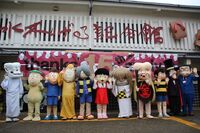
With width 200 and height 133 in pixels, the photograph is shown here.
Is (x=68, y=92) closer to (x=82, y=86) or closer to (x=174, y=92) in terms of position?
(x=82, y=86)

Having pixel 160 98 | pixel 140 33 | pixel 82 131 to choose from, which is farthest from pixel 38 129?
pixel 140 33

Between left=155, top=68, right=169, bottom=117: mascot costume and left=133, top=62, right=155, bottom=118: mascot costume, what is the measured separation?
288mm

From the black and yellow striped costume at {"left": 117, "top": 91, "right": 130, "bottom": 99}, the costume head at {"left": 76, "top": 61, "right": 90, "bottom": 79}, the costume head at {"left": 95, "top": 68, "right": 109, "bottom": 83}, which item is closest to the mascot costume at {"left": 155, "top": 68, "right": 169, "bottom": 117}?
the black and yellow striped costume at {"left": 117, "top": 91, "right": 130, "bottom": 99}

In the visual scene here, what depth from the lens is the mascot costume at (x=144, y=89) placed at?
6.58 metres

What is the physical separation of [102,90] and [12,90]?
2.69m

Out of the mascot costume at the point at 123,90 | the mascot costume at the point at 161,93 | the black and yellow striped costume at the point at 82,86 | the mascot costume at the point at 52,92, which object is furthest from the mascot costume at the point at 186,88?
the mascot costume at the point at 52,92

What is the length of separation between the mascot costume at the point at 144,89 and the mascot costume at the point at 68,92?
198 centimetres

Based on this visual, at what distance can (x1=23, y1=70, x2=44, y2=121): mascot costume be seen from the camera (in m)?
6.49

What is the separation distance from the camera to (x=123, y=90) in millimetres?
6719

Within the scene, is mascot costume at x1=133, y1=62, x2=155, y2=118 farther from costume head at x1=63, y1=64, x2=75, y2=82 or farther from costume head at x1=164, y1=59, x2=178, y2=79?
costume head at x1=63, y1=64, x2=75, y2=82

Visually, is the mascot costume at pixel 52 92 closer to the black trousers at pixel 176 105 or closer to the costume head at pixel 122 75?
the costume head at pixel 122 75

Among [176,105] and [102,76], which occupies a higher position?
[102,76]

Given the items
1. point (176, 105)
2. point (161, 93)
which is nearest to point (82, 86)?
point (161, 93)

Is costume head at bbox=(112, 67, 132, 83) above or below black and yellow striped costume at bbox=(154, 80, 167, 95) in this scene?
above
